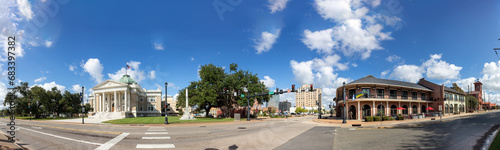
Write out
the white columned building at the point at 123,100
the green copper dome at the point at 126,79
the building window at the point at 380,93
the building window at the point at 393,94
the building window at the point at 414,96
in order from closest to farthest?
the building window at the point at 380,93 < the building window at the point at 393,94 < the building window at the point at 414,96 < the white columned building at the point at 123,100 < the green copper dome at the point at 126,79

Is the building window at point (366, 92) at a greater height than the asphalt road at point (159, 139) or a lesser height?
greater

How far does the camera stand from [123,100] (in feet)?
244

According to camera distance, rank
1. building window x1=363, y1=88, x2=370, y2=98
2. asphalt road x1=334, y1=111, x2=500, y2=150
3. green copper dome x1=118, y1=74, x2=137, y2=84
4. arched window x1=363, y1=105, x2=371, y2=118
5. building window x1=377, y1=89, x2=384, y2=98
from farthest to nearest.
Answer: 1. green copper dome x1=118, y1=74, x2=137, y2=84
2. building window x1=377, y1=89, x2=384, y2=98
3. arched window x1=363, y1=105, x2=371, y2=118
4. building window x1=363, y1=88, x2=370, y2=98
5. asphalt road x1=334, y1=111, x2=500, y2=150

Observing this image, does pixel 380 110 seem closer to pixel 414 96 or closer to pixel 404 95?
pixel 404 95

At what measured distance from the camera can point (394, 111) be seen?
4325 centimetres

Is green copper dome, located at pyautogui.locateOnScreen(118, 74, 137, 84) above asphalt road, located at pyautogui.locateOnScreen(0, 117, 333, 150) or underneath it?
above

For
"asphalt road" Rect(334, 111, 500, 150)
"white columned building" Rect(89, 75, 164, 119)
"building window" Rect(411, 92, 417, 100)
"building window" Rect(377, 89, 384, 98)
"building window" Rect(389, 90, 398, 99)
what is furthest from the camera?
"white columned building" Rect(89, 75, 164, 119)

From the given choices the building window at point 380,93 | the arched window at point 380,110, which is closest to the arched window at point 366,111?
the arched window at point 380,110

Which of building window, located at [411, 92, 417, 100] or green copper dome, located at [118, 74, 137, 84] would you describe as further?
green copper dome, located at [118, 74, 137, 84]

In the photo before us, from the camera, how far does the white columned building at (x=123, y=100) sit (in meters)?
68.7

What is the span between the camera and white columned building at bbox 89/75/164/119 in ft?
225

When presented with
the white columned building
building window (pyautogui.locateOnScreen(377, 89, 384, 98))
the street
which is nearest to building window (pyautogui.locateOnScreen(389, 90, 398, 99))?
building window (pyautogui.locateOnScreen(377, 89, 384, 98))

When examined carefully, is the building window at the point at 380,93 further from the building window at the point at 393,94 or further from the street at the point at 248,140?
the street at the point at 248,140

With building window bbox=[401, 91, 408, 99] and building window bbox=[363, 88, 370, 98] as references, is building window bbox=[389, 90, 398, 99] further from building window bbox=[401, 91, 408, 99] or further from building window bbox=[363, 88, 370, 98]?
building window bbox=[363, 88, 370, 98]
